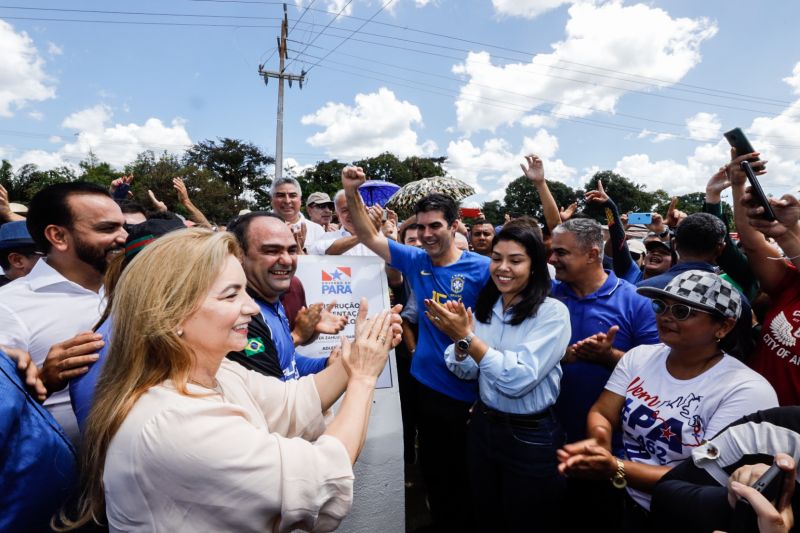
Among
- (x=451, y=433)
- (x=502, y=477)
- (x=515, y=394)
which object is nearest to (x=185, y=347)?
(x=515, y=394)

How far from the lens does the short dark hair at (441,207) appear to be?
332 centimetres

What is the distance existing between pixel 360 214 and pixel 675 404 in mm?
2368

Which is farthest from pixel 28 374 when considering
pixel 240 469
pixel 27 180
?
pixel 27 180

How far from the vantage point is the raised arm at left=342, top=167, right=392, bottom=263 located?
3264mm

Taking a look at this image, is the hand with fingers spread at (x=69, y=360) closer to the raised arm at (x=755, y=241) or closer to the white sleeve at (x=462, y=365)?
the white sleeve at (x=462, y=365)

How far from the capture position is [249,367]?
1.90 meters

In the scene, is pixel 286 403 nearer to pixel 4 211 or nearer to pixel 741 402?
pixel 741 402

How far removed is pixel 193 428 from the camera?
1134 mm

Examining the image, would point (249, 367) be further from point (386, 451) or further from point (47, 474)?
point (386, 451)

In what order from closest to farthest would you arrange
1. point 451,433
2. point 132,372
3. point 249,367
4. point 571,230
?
point 132,372
point 249,367
point 571,230
point 451,433

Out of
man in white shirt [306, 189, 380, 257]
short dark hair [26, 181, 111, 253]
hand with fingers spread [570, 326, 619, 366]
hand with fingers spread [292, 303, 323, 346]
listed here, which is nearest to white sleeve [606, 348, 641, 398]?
hand with fingers spread [570, 326, 619, 366]

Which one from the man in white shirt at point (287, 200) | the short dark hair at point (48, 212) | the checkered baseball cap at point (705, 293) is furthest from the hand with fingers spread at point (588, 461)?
the man in white shirt at point (287, 200)

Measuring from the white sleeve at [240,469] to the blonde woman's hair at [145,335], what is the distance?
0.49 feet

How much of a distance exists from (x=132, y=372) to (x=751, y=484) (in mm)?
1899
